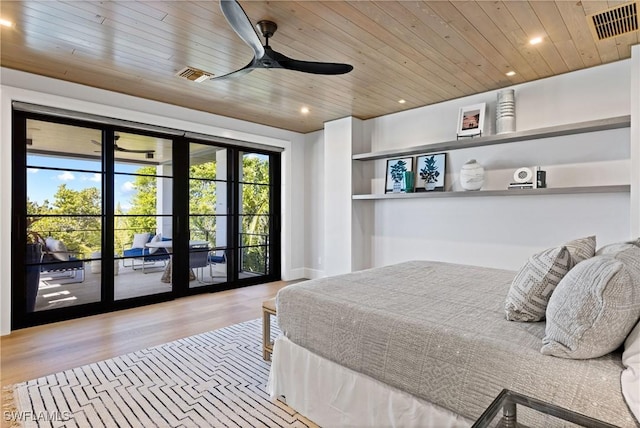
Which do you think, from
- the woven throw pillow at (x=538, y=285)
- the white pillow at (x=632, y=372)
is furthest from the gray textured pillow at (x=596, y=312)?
the woven throw pillow at (x=538, y=285)

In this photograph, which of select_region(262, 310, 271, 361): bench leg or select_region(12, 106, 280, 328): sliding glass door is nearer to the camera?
select_region(262, 310, 271, 361): bench leg

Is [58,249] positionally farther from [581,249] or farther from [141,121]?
[581,249]

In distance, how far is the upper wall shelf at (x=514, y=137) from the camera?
3072 millimetres

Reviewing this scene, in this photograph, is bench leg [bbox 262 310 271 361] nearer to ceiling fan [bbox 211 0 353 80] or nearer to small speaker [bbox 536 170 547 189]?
ceiling fan [bbox 211 0 353 80]

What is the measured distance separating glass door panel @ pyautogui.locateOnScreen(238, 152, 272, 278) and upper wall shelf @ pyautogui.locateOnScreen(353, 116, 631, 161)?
1.75 meters

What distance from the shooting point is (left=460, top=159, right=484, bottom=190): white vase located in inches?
152

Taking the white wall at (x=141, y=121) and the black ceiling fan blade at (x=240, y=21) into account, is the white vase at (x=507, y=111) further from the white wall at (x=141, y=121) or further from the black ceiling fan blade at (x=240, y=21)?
the white wall at (x=141, y=121)

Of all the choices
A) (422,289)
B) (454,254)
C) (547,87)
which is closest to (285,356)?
(422,289)

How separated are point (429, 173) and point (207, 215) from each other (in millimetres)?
3125

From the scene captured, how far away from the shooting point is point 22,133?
345 centimetres

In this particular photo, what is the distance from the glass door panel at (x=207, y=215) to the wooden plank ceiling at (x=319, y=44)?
1050 mm

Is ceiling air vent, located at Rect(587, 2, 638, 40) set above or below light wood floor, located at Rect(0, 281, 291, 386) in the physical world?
above

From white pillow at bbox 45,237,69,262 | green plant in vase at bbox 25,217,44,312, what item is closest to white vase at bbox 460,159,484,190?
white pillow at bbox 45,237,69,262

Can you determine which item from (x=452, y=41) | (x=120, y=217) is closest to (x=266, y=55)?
(x=452, y=41)
